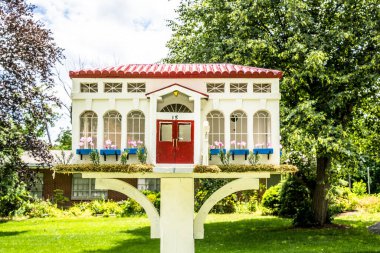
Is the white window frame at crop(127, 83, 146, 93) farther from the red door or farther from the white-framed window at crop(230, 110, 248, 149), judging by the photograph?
the white-framed window at crop(230, 110, 248, 149)

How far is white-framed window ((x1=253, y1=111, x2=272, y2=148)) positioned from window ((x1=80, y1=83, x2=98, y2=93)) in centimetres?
300

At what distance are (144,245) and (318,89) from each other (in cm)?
765

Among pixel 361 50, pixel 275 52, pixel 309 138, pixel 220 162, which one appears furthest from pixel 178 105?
pixel 361 50

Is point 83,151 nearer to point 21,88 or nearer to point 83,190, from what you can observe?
point 21,88

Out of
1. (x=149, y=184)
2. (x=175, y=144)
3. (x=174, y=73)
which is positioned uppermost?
(x=174, y=73)

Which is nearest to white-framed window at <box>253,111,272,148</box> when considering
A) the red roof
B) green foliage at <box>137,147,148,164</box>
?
the red roof

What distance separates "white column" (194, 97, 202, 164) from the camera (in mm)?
8844

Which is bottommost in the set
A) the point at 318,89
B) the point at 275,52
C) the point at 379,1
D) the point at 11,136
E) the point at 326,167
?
the point at 326,167

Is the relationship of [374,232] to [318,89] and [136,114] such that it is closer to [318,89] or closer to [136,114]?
[318,89]

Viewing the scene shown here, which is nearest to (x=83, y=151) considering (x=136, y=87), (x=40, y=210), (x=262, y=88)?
(x=136, y=87)

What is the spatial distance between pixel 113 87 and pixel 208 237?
9887 mm

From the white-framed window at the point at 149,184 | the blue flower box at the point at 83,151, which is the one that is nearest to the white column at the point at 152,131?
the blue flower box at the point at 83,151

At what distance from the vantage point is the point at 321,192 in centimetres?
1903

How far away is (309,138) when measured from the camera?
47.2 ft
